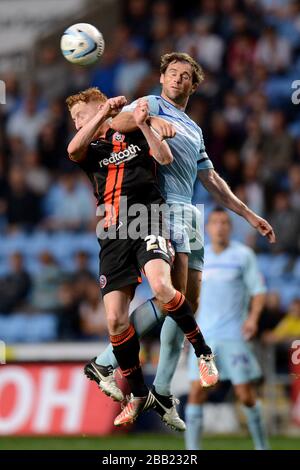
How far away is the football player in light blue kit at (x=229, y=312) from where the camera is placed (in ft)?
37.8

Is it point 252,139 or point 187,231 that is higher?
point 187,231

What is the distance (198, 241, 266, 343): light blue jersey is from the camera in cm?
1180

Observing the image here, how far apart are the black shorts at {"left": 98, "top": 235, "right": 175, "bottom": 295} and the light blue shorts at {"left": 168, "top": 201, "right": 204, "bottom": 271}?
0.19 meters

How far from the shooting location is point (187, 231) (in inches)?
343

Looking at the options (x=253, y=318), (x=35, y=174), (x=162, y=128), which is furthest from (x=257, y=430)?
(x=35, y=174)

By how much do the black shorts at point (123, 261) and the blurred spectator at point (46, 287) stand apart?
7.84m

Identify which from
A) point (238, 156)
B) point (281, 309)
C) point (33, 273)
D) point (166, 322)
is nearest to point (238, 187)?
point (238, 156)

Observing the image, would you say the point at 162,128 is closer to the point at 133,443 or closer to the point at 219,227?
the point at 219,227

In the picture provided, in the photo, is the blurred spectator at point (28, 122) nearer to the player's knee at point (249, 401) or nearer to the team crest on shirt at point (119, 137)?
the player's knee at point (249, 401)

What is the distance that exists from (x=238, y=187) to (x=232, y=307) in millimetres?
4570

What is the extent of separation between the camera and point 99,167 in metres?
8.51

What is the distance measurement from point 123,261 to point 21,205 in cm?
911

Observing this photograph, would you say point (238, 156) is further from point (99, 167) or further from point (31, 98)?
point (99, 167)

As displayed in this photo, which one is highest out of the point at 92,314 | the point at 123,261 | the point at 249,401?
the point at 123,261
